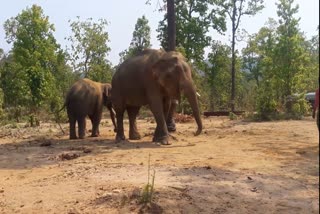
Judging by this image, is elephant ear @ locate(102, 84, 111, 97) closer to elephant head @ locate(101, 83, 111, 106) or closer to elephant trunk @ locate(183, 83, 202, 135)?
elephant head @ locate(101, 83, 111, 106)

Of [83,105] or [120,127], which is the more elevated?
[83,105]

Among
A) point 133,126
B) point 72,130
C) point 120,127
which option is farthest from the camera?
point 72,130

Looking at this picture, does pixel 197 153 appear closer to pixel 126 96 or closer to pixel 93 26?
pixel 126 96

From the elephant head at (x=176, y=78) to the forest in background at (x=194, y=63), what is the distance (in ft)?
23.4

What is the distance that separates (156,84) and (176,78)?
0.56m

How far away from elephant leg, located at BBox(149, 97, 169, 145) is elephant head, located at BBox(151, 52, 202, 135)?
38 centimetres

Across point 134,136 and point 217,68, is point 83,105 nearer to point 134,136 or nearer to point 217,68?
point 134,136

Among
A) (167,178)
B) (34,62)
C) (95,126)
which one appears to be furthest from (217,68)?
(167,178)

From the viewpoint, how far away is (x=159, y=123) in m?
10.6

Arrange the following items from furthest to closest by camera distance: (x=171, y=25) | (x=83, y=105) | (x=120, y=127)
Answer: (x=171, y=25)
(x=83, y=105)
(x=120, y=127)

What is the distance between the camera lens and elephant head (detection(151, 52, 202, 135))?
Result: 34.1 ft

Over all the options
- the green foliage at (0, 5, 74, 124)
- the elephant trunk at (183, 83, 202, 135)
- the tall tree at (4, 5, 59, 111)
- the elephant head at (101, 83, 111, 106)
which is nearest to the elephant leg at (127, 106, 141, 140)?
the elephant trunk at (183, 83, 202, 135)

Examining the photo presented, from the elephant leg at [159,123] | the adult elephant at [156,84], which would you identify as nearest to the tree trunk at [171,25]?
the adult elephant at [156,84]

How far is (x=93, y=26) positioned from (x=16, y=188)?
28009 mm
